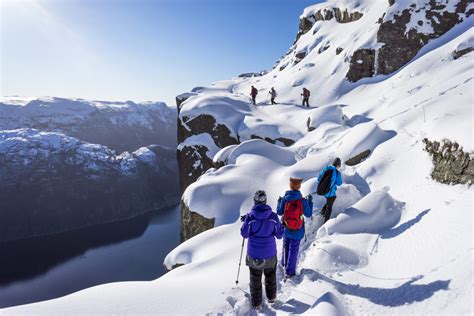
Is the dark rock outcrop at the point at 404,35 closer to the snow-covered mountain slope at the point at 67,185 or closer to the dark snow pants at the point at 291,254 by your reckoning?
the dark snow pants at the point at 291,254

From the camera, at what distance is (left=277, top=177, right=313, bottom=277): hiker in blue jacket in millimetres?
6445

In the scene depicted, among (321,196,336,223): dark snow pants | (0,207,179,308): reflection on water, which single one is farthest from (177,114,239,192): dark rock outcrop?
(0,207,179,308): reflection on water

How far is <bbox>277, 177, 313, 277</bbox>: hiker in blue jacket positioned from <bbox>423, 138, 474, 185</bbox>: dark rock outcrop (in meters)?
3.92

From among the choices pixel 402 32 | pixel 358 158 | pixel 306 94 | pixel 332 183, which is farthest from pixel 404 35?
pixel 332 183

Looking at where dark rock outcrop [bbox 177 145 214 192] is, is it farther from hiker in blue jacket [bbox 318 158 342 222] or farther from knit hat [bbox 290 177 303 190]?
knit hat [bbox 290 177 303 190]

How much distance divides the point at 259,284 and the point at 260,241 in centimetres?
84

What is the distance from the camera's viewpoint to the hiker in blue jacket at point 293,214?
6.45m

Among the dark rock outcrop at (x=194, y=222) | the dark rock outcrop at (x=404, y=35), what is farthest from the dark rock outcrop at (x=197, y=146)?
the dark rock outcrop at (x=404, y=35)

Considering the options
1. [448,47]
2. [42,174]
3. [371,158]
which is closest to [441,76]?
[448,47]

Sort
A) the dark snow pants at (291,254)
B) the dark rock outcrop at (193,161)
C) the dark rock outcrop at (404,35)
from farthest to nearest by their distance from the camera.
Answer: the dark rock outcrop at (193,161), the dark rock outcrop at (404,35), the dark snow pants at (291,254)

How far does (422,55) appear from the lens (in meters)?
26.0

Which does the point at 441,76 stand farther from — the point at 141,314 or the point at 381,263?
the point at 141,314

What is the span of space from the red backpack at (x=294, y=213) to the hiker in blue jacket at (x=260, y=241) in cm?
80

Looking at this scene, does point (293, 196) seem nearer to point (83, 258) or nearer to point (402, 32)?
point (402, 32)
